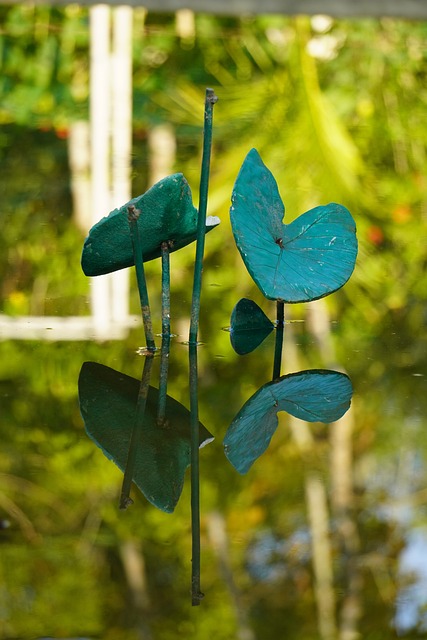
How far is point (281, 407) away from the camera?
1993 mm

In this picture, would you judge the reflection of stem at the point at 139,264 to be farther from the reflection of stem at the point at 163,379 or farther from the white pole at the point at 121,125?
the white pole at the point at 121,125

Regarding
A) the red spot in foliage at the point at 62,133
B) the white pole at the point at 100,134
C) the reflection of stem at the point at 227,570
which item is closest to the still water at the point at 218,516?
the reflection of stem at the point at 227,570

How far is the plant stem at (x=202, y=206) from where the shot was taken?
1.96m

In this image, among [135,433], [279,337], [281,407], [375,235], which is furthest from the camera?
[375,235]

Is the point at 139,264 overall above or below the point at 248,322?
above

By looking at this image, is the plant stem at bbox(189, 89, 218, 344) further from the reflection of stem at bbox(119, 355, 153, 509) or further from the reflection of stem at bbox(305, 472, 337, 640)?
the reflection of stem at bbox(305, 472, 337, 640)

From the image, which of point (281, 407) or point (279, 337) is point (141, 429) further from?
point (279, 337)

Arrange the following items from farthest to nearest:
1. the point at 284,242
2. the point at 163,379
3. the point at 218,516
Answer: the point at 284,242 → the point at 163,379 → the point at 218,516

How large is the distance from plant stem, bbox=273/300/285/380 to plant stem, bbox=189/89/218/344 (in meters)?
0.15

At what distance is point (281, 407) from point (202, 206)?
0.34m

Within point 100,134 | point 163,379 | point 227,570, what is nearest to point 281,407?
point 163,379

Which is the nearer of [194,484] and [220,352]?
[194,484]

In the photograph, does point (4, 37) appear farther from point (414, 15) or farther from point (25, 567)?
point (25, 567)

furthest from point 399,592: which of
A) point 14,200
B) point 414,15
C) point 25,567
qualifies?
point 414,15
